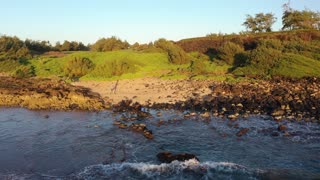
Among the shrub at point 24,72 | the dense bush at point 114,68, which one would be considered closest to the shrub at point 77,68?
the dense bush at point 114,68

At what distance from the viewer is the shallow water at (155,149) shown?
30.8ft

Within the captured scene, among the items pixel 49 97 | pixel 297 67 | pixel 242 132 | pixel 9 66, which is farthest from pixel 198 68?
pixel 9 66

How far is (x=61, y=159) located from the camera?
1059cm

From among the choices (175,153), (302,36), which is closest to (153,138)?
(175,153)

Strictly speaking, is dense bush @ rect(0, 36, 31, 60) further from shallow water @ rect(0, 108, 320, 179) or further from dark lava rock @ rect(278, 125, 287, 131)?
dark lava rock @ rect(278, 125, 287, 131)

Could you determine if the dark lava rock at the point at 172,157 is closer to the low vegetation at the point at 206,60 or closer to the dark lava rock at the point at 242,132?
the dark lava rock at the point at 242,132

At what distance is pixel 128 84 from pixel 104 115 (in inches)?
235

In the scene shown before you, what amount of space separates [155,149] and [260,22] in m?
28.8

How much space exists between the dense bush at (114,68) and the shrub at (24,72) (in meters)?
4.98

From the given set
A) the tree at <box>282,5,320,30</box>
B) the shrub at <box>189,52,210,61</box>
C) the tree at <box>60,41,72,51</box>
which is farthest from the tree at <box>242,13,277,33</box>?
the tree at <box>60,41,72,51</box>

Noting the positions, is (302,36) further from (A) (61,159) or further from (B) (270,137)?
(A) (61,159)

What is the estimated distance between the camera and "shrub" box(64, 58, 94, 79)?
82.7 ft

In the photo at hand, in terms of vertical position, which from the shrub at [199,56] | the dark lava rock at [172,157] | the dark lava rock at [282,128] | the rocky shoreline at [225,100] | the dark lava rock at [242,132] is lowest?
the dark lava rock at [172,157]

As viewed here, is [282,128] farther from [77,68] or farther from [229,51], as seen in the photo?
[77,68]
